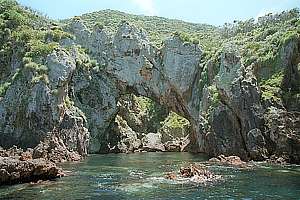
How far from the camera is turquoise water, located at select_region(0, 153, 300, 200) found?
1565 inches

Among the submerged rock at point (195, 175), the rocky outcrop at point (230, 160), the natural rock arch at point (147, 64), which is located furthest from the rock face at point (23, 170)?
the natural rock arch at point (147, 64)

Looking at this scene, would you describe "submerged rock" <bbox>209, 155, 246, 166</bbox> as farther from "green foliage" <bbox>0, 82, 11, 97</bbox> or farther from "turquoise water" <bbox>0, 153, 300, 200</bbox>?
"green foliage" <bbox>0, 82, 11, 97</bbox>

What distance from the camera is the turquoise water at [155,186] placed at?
39.8 meters

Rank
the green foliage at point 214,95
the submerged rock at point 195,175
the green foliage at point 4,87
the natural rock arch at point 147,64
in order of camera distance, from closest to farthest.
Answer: the submerged rock at point 195,175, the green foliage at point 4,87, the green foliage at point 214,95, the natural rock arch at point 147,64

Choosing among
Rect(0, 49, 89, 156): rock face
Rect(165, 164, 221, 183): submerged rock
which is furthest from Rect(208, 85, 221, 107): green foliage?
Rect(165, 164, 221, 183): submerged rock

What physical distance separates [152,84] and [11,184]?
54.6 m

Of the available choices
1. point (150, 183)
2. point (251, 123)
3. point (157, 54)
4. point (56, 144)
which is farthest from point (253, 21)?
point (150, 183)

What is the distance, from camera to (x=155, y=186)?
45.0 meters

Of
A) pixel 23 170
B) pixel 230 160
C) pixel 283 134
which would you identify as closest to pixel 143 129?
pixel 230 160

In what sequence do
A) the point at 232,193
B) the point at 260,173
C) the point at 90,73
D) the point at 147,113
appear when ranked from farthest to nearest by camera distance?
the point at 147,113 < the point at 90,73 < the point at 260,173 < the point at 232,193

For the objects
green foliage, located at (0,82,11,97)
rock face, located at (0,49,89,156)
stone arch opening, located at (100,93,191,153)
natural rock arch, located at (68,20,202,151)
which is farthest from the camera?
stone arch opening, located at (100,93,191,153)

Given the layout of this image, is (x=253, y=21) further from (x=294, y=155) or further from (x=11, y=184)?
(x=11, y=184)

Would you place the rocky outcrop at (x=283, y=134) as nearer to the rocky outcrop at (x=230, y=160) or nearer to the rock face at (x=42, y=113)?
the rocky outcrop at (x=230, y=160)

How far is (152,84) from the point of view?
9744 cm
